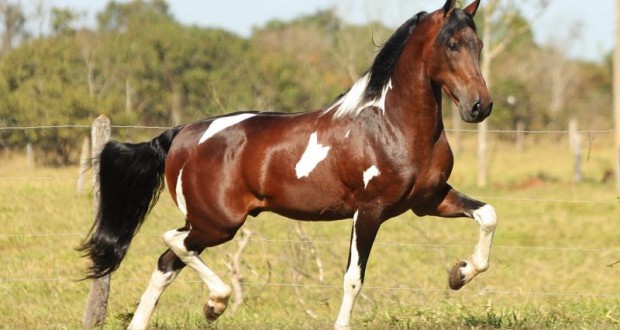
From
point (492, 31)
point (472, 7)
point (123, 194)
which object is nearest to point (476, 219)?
point (472, 7)

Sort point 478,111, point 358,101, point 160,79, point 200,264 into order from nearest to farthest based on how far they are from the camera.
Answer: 1. point 478,111
2. point 358,101
3. point 200,264
4. point 160,79

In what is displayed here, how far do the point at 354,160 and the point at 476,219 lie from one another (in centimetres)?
79

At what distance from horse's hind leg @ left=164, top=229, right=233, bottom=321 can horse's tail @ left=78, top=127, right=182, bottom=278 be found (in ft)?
1.81

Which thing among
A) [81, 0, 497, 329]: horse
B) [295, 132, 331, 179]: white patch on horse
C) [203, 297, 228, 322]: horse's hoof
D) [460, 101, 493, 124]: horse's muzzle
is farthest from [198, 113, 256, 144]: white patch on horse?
[460, 101, 493, 124]: horse's muzzle

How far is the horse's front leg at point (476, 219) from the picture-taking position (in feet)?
18.7

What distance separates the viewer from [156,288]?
20.2 ft

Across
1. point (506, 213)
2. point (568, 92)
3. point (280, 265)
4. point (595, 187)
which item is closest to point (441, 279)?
point (280, 265)

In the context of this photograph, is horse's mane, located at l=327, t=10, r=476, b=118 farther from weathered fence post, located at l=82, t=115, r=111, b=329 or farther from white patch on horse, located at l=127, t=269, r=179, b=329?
weathered fence post, located at l=82, t=115, r=111, b=329

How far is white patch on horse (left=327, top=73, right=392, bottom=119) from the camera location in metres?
5.65

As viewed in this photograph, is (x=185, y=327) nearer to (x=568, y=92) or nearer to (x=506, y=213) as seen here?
(x=506, y=213)

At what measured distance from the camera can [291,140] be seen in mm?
5840

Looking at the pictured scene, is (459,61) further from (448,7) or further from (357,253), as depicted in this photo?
(357,253)

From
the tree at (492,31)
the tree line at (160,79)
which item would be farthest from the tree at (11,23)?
the tree at (492,31)

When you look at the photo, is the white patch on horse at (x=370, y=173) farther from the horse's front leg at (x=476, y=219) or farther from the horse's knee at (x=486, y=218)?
the horse's knee at (x=486, y=218)
